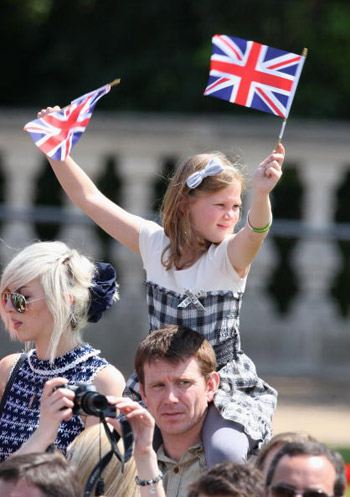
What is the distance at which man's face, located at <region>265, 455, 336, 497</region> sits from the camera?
3955 millimetres

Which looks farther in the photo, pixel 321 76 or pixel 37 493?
pixel 321 76

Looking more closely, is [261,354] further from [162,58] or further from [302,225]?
[162,58]

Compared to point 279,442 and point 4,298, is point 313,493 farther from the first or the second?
point 4,298

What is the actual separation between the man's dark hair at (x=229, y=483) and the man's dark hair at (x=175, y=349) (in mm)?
849

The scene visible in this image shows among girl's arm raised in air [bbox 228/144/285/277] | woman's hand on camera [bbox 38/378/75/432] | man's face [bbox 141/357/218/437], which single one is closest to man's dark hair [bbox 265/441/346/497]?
woman's hand on camera [bbox 38/378/75/432]

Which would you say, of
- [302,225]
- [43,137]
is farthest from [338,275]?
[43,137]

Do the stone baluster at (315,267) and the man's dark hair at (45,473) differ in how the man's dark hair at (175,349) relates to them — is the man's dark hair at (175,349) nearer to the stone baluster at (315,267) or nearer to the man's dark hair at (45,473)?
the man's dark hair at (45,473)

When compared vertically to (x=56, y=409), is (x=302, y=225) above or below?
above

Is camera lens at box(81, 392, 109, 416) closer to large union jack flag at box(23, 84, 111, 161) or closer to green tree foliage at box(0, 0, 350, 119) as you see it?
large union jack flag at box(23, 84, 111, 161)

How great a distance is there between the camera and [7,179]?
11.9 metres

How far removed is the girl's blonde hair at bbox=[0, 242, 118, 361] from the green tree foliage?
9.16 meters

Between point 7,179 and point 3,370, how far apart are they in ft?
22.0

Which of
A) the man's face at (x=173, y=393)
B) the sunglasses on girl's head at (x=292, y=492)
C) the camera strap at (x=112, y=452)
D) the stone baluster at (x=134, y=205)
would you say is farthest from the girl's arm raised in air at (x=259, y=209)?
the stone baluster at (x=134, y=205)

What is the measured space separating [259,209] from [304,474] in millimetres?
1312
